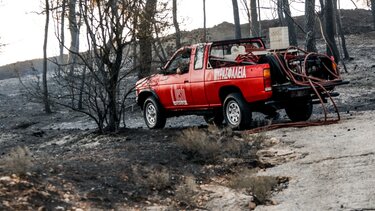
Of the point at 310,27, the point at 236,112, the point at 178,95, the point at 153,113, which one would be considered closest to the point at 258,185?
the point at 236,112

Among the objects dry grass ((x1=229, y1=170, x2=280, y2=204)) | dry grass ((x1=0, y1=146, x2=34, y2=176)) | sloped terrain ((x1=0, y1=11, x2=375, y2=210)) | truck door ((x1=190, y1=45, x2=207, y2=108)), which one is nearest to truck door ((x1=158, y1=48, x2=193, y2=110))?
truck door ((x1=190, y1=45, x2=207, y2=108))

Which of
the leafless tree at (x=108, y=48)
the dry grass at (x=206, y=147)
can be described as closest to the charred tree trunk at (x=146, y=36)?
the leafless tree at (x=108, y=48)

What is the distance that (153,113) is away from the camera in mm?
14352

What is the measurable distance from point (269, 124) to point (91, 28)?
4069mm

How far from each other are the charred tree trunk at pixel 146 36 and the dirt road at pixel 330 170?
11.1 ft

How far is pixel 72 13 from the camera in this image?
1308 cm

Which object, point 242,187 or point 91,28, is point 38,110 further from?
point 242,187

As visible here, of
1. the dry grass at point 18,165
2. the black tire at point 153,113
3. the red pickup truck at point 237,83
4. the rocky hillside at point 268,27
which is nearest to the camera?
the dry grass at point 18,165

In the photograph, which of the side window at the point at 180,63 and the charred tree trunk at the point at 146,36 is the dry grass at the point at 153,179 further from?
the side window at the point at 180,63

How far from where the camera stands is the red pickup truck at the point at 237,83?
39.1 feet

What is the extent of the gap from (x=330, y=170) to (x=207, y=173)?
1722 millimetres

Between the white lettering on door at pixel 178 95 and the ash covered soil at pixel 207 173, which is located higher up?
the white lettering on door at pixel 178 95

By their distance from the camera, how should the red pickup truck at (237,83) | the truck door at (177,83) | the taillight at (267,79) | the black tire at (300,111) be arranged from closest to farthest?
1. the taillight at (267,79)
2. the red pickup truck at (237,83)
3. the truck door at (177,83)
4. the black tire at (300,111)

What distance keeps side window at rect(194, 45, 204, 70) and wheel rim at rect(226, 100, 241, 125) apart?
116cm
